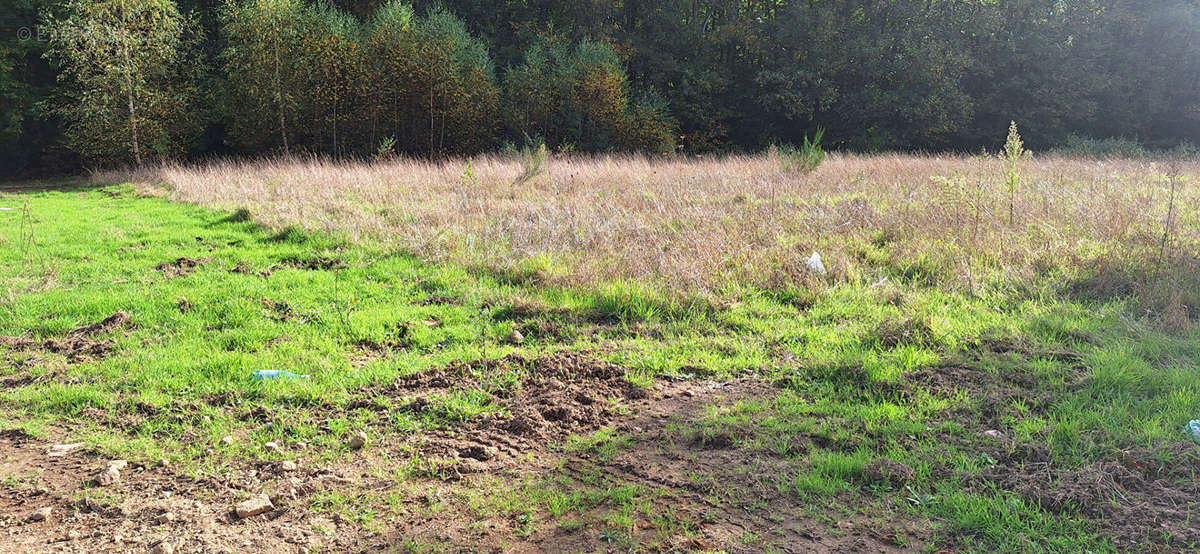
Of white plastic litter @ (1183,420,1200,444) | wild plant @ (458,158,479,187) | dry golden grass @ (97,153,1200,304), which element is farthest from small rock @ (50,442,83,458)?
wild plant @ (458,158,479,187)

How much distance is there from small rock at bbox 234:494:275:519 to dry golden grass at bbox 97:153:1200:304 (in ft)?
11.1

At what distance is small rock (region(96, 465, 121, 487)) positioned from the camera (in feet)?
9.75


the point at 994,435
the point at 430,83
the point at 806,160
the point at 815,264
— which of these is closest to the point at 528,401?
the point at 994,435

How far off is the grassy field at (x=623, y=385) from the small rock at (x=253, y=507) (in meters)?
0.07

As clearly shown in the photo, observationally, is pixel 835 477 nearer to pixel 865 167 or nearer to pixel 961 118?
pixel 865 167

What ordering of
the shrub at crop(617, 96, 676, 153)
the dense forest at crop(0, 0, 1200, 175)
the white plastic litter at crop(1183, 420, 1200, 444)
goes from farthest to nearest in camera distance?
the shrub at crop(617, 96, 676, 153)
the dense forest at crop(0, 0, 1200, 175)
the white plastic litter at crop(1183, 420, 1200, 444)

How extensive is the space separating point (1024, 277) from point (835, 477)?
3.98 m

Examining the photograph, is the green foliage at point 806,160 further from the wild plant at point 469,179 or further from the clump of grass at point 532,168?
the wild plant at point 469,179

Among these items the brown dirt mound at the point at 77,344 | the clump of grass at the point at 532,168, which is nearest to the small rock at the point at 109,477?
the brown dirt mound at the point at 77,344

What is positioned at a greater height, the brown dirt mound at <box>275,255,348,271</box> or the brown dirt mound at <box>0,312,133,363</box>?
the brown dirt mound at <box>275,255,348,271</box>

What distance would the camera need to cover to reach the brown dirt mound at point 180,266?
666 cm

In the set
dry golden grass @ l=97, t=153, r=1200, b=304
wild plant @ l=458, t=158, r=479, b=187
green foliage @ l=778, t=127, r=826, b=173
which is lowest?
Result: dry golden grass @ l=97, t=153, r=1200, b=304

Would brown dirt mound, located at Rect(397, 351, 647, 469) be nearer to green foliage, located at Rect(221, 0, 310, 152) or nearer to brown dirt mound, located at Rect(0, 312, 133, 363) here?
brown dirt mound, located at Rect(0, 312, 133, 363)

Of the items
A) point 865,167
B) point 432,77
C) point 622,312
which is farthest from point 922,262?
point 432,77
